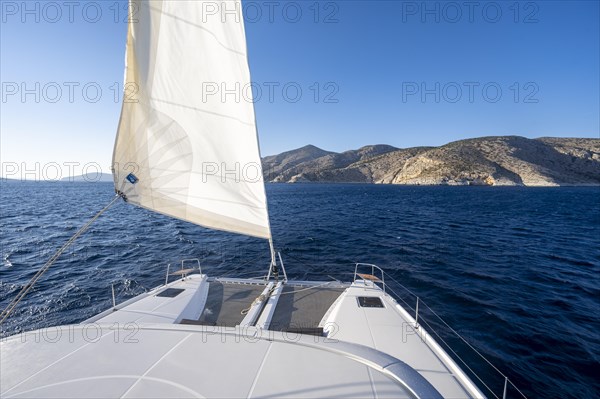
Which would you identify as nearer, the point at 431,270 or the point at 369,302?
the point at 369,302

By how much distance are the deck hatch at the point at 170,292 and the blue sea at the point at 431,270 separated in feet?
17.8

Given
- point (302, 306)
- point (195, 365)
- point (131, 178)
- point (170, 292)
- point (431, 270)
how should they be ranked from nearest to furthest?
point (195, 365) < point (131, 178) < point (302, 306) < point (170, 292) < point (431, 270)

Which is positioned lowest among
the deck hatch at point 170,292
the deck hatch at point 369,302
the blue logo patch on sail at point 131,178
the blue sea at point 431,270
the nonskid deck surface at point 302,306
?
the blue sea at point 431,270

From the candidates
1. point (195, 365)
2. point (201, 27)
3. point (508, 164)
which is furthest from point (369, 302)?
point (508, 164)

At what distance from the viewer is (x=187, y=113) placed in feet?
17.9

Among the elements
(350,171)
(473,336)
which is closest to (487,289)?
(473,336)

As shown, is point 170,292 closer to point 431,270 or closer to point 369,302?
point 369,302

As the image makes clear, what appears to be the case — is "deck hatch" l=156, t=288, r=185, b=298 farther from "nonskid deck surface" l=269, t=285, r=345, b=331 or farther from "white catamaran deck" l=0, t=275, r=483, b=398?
"white catamaran deck" l=0, t=275, r=483, b=398

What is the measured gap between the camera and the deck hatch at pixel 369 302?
22.4 feet

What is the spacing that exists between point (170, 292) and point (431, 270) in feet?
47.6

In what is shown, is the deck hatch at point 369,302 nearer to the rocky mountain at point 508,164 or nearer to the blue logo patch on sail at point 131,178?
the blue logo patch on sail at point 131,178

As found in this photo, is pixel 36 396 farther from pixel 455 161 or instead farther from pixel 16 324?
pixel 455 161

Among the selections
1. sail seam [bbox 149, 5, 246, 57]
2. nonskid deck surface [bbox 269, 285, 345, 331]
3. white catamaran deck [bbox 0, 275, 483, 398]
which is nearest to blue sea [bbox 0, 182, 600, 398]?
nonskid deck surface [bbox 269, 285, 345, 331]

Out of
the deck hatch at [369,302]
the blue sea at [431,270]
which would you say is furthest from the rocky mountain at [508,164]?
the deck hatch at [369,302]
